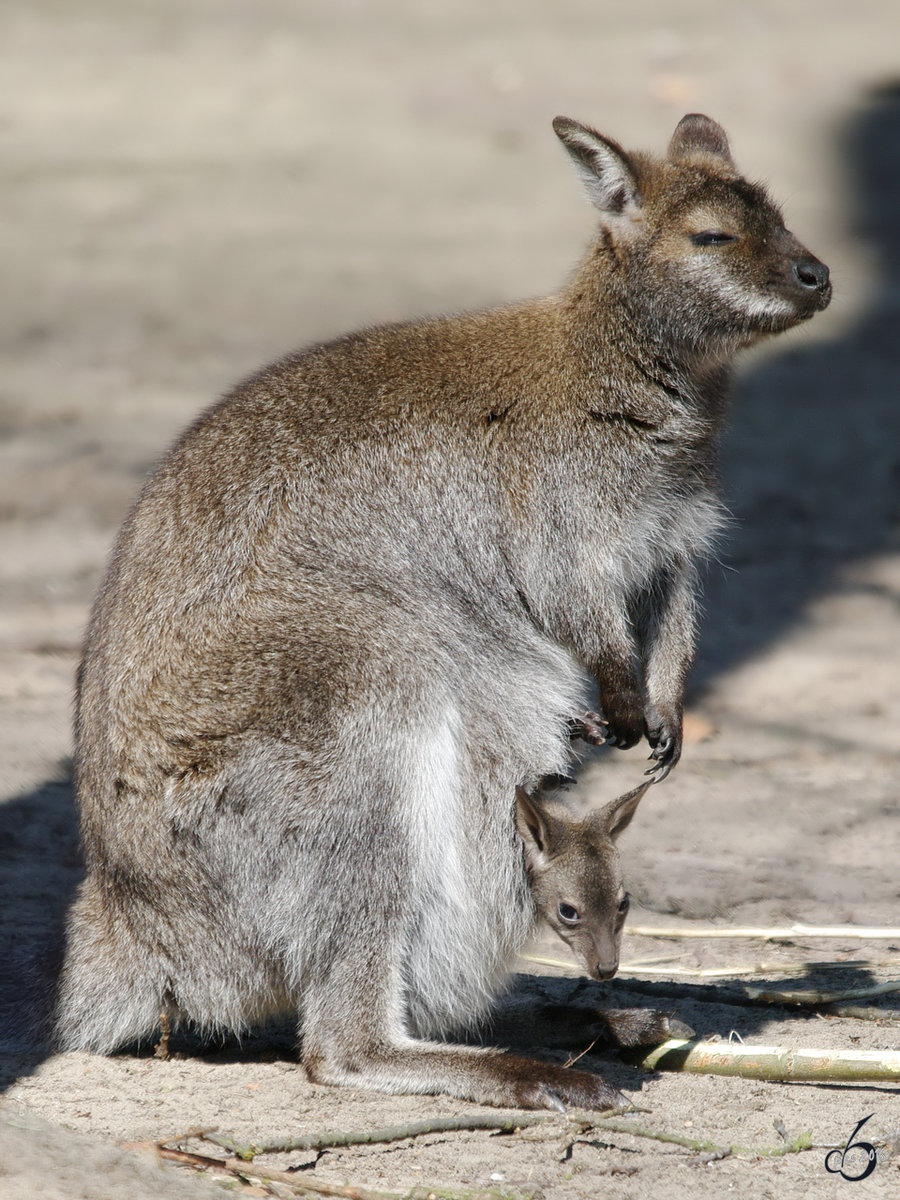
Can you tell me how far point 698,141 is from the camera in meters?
4.53

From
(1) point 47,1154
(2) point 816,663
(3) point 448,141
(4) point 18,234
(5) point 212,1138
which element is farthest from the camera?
(3) point 448,141

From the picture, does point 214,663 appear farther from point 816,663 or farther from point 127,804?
point 816,663

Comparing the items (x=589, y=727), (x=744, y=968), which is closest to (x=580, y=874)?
(x=589, y=727)

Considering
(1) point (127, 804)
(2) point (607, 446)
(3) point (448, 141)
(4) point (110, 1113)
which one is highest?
(3) point (448, 141)

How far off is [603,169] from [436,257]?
5.92 metres

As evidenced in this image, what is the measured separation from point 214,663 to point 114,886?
0.62m

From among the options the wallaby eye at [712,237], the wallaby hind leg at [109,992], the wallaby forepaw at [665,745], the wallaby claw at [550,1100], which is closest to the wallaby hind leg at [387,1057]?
the wallaby claw at [550,1100]

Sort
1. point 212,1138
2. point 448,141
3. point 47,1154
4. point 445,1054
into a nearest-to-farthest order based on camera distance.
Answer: point 47,1154, point 212,1138, point 445,1054, point 448,141

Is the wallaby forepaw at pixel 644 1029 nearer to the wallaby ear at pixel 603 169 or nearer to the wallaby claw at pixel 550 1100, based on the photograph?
the wallaby claw at pixel 550 1100

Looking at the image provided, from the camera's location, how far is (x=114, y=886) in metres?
3.67

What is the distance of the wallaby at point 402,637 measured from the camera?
348cm

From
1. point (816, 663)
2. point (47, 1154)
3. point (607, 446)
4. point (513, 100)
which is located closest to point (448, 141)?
point (513, 100)

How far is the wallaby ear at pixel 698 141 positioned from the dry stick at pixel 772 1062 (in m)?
2.49

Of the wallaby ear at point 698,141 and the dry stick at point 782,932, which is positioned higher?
the wallaby ear at point 698,141
